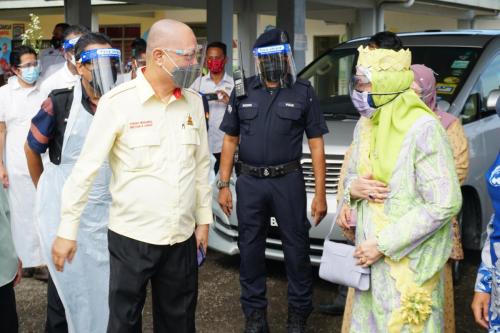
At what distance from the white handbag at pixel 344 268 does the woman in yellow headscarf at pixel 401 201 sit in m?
0.04

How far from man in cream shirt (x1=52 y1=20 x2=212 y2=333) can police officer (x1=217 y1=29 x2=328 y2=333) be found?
138cm

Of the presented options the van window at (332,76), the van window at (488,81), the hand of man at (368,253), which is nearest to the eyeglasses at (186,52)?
the hand of man at (368,253)

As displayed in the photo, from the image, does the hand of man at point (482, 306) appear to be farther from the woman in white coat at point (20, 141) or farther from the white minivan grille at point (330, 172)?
the woman in white coat at point (20, 141)

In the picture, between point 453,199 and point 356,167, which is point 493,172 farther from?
point 356,167

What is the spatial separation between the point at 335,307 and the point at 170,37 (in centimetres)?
275

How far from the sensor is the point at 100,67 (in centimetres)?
381

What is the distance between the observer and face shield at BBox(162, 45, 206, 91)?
123 inches

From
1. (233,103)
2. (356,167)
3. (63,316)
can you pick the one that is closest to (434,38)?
(233,103)

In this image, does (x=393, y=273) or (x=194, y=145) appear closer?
(x=393, y=273)

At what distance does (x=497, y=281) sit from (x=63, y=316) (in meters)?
2.46

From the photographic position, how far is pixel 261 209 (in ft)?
15.4

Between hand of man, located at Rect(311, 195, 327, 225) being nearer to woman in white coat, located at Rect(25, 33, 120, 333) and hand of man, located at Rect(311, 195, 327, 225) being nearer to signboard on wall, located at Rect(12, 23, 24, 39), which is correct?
woman in white coat, located at Rect(25, 33, 120, 333)

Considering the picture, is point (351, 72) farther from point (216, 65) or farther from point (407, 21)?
point (407, 21)

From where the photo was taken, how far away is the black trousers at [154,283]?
319 centimetres
